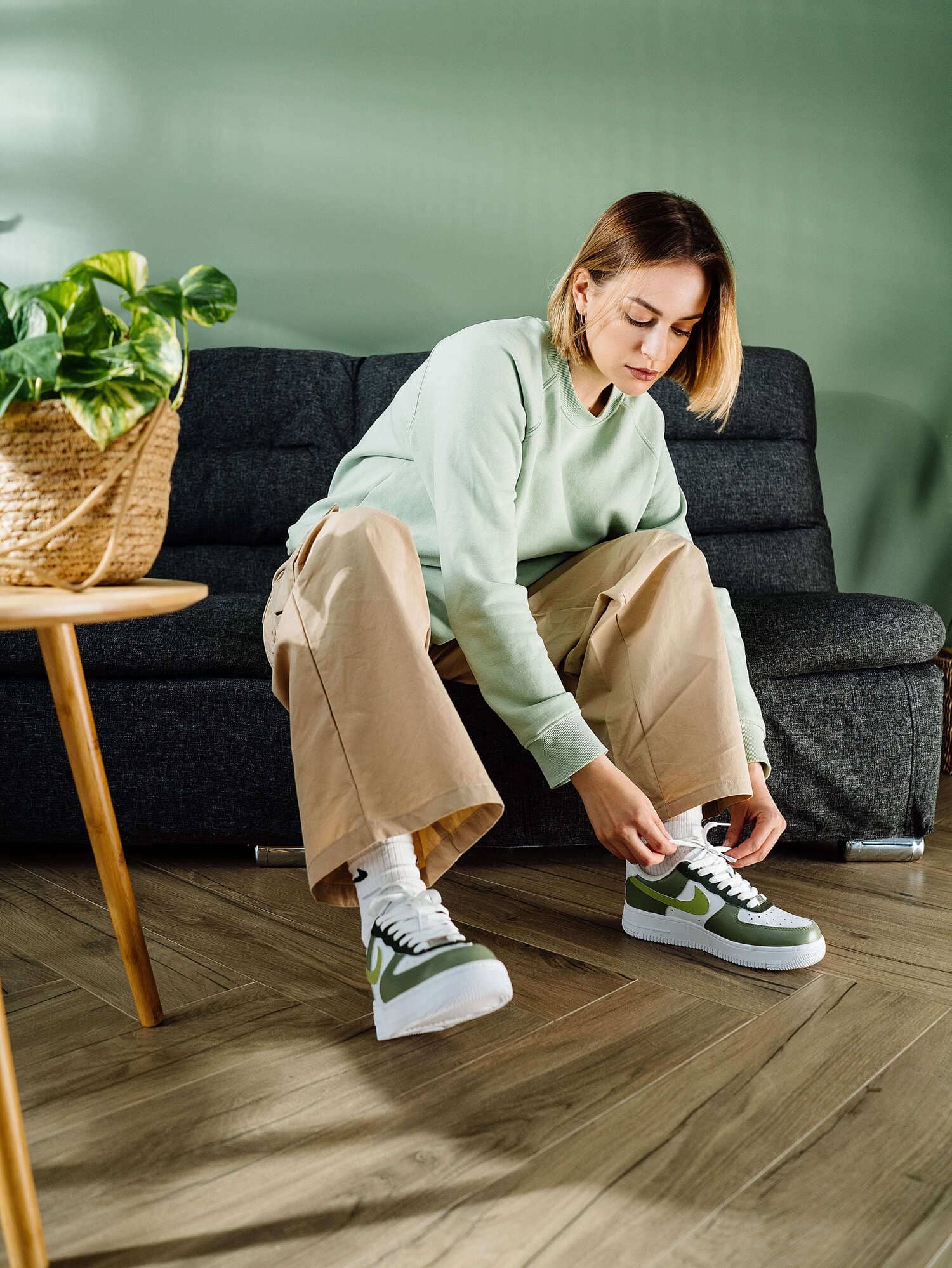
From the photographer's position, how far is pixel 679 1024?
95 cm

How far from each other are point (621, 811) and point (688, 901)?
154 millimetres

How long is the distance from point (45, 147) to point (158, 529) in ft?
6.54

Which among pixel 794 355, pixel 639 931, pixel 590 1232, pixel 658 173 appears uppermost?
pixel 658 173

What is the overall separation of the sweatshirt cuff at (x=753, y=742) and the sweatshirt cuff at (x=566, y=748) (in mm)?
235

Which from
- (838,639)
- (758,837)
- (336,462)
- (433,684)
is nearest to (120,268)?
(433,684)

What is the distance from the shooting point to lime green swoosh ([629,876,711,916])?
44.0 inches

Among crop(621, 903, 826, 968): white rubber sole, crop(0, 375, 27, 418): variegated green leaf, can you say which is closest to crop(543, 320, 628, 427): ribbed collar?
crop(621, 903, 826, 968): white rubber sole

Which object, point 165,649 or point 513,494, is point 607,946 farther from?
point 165,649

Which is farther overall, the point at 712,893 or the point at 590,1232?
the point at 712,893

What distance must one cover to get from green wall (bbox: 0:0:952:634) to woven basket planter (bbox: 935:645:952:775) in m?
0.53

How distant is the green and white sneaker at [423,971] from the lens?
0.83 m

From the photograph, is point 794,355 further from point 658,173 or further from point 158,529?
point 158,529

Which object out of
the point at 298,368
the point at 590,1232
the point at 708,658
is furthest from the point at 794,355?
the point at 590,1232

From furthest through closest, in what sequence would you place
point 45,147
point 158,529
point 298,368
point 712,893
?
point 45,147 → point 298,368 → point 712,893 → point 158,529
